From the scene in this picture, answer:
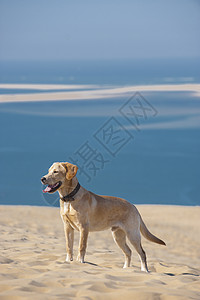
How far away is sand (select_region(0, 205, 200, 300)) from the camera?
4.28m

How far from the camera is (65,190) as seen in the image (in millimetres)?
5961

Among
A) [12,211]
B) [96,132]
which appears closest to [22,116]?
[96,132]

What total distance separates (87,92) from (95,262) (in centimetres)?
4448

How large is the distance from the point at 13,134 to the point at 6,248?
23909mm

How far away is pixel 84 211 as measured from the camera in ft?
19.5

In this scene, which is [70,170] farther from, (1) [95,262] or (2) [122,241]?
(1) [95,262]

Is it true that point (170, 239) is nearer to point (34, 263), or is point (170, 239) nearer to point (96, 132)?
point (34, 263)

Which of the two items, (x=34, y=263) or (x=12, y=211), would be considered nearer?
(x=34, y=263)

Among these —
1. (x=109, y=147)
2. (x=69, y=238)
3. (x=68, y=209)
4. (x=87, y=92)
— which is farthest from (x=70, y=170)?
(x=87, y=92)

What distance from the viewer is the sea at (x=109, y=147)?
59.9 ft

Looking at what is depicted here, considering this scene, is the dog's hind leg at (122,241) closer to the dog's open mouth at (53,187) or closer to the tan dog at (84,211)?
the tan dog at (84,211)

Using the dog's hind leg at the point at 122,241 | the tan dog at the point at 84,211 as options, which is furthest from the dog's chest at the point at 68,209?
the dog's hind leg at the point at 122,241

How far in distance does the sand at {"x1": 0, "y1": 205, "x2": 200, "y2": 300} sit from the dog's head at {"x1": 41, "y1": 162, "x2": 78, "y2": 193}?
2.89ft

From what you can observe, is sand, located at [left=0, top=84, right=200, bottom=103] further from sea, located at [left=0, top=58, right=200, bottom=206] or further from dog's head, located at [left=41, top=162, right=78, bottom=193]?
dog's head, located at [left=41, top=162, right=78, bottom=193]
